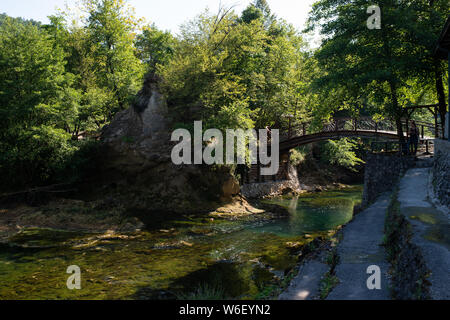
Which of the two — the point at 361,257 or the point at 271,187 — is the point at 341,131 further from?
the point at 361,257

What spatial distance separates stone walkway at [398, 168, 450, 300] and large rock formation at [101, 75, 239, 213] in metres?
12.4

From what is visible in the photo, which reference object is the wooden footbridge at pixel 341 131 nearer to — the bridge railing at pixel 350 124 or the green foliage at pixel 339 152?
the bridge railing at pixel 350 124

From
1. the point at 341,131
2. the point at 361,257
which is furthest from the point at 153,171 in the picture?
the point at 361,257

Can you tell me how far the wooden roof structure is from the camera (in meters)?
11.9

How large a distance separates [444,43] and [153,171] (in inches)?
702

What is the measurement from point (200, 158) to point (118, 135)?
637 cm

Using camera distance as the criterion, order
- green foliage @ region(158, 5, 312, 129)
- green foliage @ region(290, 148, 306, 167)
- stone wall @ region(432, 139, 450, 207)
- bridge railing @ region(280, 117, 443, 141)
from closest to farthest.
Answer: stone wall @ region(432, 139, 450, 207)
green foliage @ region(158, 5, 312, 129)
bridge railing @ region(280, 117, 443, 141)
green foliage @ region(290, 148, 306, 167)

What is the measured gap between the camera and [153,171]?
22.6 meters

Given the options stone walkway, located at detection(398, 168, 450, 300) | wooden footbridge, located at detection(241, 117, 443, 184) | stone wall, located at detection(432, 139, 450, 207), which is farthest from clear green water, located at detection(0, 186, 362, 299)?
wooden footbridge, located at detection(241, 117, 443, 184)

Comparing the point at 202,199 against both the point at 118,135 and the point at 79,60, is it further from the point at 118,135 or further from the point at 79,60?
the point at 79,60

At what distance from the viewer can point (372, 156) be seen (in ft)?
60.2

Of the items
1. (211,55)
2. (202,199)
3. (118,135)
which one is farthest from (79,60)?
(202,199)

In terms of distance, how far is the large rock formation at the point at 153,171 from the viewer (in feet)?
71.1

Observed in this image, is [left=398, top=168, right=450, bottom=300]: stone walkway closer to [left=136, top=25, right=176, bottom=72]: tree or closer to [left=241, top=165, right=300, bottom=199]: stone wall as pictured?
[left=241, top=165, right=300, bottom=199]: stone wall
